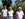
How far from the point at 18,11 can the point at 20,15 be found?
0.10 meters

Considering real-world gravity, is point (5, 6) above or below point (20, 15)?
above

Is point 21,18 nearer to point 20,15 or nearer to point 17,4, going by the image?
point 20,15

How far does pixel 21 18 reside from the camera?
56.9 inches

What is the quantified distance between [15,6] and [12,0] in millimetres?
150

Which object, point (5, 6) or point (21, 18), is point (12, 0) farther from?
point (21, 18)

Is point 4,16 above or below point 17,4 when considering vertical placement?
below

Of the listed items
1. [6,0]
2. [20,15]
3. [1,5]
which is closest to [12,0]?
[6,0]

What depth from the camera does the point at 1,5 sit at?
1.40 meters

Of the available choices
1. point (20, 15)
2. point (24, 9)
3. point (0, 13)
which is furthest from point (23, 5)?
point (0, 13)

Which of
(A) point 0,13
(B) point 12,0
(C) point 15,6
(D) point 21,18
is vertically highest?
(B) point 12,0

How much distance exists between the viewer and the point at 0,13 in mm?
1394

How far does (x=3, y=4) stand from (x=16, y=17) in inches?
16.1

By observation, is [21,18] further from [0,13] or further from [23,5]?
[0,13]

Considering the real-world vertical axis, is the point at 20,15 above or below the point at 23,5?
below
